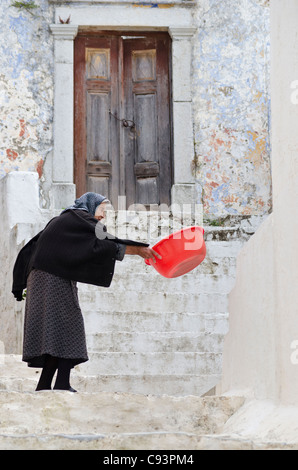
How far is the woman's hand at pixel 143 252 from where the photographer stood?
5.66 meters

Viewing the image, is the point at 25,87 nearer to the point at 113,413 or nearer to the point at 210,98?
the point at 210,98

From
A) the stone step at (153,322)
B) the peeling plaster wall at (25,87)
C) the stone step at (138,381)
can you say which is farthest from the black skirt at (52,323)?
the peeling plaster wall at (25,87)

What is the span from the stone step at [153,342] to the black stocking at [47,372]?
1.17 metres

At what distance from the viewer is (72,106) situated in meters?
11.3

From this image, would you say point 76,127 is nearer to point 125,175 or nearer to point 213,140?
point 125,175

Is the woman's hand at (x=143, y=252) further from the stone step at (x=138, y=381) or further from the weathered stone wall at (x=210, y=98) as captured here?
the weathered stone wall at (x=210, y=98)

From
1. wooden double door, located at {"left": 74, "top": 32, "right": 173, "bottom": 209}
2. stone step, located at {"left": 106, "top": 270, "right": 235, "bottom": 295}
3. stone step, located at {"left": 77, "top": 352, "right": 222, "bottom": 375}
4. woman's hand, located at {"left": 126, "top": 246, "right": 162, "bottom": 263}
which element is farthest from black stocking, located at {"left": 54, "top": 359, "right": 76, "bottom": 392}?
wooden double door, located at {"left": 74, "top": 32, "right": 173, "bottom": 209}

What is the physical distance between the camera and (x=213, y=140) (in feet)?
37.2

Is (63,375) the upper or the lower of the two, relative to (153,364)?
upper

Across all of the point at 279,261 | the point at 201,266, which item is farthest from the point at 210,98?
the point at 279,261

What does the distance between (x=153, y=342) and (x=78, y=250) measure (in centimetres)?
150

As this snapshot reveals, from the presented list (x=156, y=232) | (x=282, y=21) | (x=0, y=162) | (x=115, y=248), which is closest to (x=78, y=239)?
(x=115, y=248)
